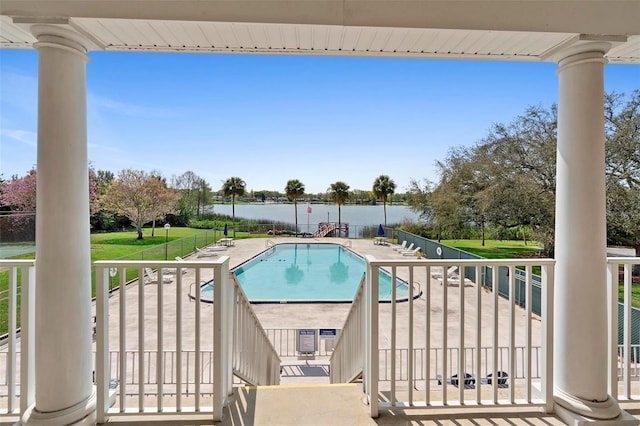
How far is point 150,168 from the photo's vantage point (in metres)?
23.9

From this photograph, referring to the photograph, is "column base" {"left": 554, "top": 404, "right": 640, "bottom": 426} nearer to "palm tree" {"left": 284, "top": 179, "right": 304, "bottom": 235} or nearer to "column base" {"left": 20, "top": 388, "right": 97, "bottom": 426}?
"column base" {"left": 20, "top": 388, "right": 97, "bottom": 426}

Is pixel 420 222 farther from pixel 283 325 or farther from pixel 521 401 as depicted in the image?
pixel 521 401

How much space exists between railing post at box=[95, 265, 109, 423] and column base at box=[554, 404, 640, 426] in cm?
258

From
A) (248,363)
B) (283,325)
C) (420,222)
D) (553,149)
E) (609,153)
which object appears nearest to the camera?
(248,363)

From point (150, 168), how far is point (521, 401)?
26313 millimetres

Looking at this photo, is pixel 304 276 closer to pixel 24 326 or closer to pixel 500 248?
pixel 500 248

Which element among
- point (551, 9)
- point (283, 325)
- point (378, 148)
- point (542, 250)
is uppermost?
point (378, 148)

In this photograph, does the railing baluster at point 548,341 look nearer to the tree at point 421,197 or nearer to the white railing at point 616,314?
the white railing at point 616,314

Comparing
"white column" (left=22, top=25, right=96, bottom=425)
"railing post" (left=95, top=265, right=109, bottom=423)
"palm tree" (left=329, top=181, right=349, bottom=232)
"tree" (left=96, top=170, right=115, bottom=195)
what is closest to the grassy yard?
"palm tree" (left=329, top=181, right=349, bottom=232)

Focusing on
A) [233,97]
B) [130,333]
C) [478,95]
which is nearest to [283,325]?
[130,333]

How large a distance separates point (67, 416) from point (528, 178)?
13695 millimetres

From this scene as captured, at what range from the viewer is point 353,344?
8.89ft

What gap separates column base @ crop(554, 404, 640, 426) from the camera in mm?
1813

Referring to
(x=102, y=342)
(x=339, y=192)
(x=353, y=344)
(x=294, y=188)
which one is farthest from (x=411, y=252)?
(x=102, y=342)
